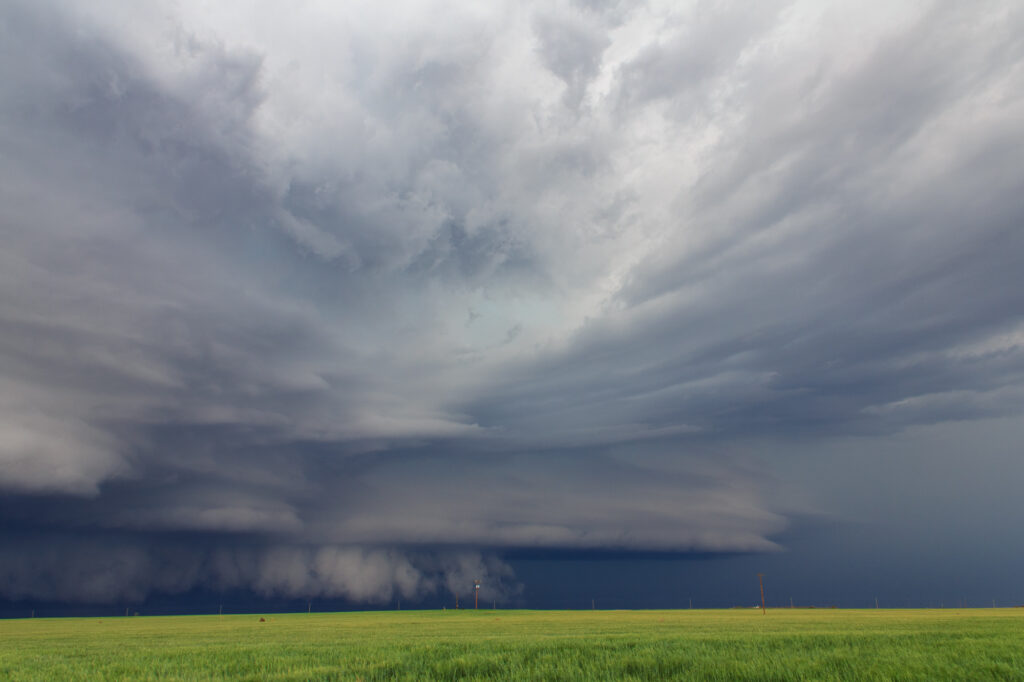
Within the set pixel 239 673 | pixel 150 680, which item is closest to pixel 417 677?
pixel 239 673

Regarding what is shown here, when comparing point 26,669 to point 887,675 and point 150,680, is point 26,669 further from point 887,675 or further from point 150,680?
point 887,675

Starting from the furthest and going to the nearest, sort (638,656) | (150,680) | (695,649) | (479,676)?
(695,649)
(638,656)
(150,680)
(479,676)

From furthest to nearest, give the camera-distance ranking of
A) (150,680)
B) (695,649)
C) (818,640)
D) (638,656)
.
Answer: (818,640) → (695,649) → (638,656) → (150,680)

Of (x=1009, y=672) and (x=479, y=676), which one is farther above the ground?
(x=479, y=676)

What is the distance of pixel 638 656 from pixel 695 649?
14.5 feet

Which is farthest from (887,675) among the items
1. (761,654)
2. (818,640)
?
(818,640)

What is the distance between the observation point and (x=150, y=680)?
A: 19.8m

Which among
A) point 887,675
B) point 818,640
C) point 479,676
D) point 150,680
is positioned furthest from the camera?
point 818,640

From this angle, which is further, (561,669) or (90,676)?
(90,676)

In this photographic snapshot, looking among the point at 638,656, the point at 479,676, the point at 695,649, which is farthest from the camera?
the point at 695,649

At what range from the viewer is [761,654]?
69.2ft

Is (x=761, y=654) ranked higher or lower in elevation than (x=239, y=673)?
lower

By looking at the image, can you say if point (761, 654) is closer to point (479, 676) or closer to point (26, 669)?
point (479, 676)

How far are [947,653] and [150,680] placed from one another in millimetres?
27842
